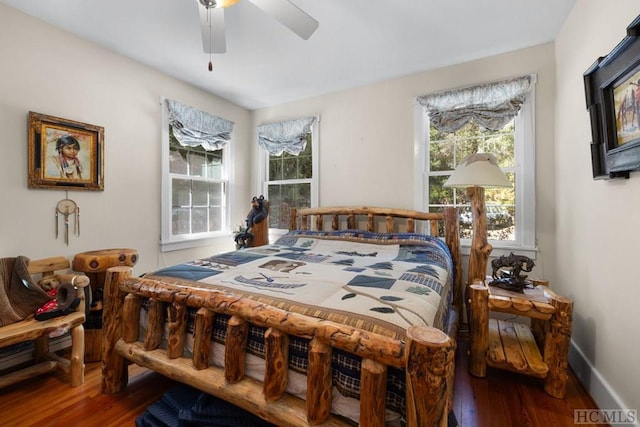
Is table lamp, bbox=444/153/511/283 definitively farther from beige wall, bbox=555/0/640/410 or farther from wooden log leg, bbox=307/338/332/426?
wooden log leg, bbox=307/338/332/426

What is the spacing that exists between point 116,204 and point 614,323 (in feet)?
11.7

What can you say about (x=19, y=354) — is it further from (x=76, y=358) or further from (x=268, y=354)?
(x=268, y=354)

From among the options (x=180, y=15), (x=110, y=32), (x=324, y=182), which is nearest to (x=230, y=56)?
(x=180, y=15)

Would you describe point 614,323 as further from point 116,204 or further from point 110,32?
point 110,32

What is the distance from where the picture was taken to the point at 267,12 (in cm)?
156

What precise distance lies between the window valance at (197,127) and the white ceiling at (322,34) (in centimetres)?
34

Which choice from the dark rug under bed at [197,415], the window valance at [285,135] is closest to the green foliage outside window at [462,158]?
the window valance at [285,135]

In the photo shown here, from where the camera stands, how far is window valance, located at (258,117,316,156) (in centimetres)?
343

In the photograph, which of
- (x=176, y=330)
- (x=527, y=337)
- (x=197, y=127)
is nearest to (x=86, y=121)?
(x=197, y=127)

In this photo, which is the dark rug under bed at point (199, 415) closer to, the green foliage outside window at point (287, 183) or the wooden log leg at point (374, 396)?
the wooden log leg at point (374, 396)

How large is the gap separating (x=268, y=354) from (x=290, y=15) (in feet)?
5.74

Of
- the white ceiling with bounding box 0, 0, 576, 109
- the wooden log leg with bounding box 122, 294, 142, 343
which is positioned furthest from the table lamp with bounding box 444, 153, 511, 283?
the wooden log leg with bounding box 122, 294, 142, 343

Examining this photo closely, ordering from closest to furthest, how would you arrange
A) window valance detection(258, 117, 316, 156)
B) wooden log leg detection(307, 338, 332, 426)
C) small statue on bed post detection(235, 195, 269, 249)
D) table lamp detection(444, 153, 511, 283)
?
wooden log leg detection(307, 338, 332, 426)
table lamp detection(444, 153, 511, 283)
small statue on bed post detection(235, 195, 269, 249)
window valance detection(258, 117, 316, 156)

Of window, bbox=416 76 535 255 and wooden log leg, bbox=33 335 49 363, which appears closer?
wooden log leg, bbox=33 335 49 363
